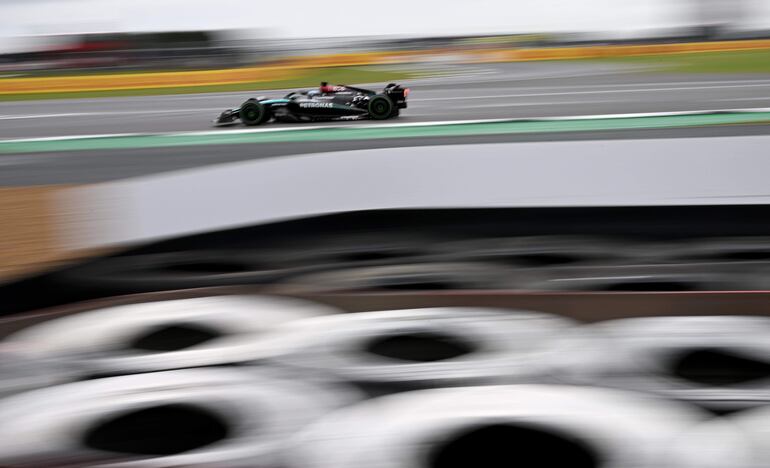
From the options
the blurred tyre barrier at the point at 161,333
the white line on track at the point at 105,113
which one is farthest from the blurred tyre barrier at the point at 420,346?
the white line on track at the point at 105,113

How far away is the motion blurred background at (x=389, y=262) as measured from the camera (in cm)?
167

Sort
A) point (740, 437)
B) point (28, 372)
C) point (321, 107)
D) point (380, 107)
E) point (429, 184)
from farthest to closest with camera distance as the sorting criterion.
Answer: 1. point (321, 107)
2. point (380, 107)
3. point (429, 184)
4. point (28, 372)
5. point (740, 437)

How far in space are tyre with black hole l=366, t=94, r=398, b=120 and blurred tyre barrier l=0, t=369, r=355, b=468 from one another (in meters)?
5.09

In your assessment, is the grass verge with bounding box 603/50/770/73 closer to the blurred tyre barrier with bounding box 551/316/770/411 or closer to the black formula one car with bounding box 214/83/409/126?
the black formula one car with bounding box 214/83/409/126

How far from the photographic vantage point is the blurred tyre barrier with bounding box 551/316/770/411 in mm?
1772

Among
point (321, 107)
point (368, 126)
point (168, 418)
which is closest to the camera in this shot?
point (168, 418)

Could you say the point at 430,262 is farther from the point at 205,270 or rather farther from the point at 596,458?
the point at 596,458

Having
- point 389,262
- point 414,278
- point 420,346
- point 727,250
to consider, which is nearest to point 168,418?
point 420,346

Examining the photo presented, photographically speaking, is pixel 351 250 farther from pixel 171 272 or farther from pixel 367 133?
pixel 367 133

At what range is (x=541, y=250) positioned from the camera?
310 cm

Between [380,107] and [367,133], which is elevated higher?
[380,107]

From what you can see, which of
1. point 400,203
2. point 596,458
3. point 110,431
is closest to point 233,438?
point 110,431

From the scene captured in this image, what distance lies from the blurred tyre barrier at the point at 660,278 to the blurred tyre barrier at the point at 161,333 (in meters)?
0.89

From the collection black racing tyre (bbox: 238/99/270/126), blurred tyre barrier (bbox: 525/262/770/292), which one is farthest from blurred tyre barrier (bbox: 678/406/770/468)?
black racing tyre (bbox: 238/99/270/126)
